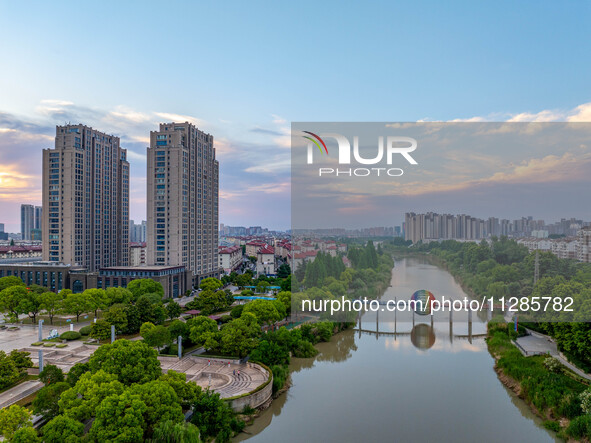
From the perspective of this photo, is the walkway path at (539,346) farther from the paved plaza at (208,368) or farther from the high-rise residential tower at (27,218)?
the high-rise residential tower at (27,218)

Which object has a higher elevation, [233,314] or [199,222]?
[199,222]

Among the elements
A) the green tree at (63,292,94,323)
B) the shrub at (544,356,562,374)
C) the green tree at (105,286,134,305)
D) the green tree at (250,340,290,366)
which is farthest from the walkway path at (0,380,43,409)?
the shrub at (544,356,562,374)

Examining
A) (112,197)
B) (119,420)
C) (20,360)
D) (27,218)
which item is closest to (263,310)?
(20,360)

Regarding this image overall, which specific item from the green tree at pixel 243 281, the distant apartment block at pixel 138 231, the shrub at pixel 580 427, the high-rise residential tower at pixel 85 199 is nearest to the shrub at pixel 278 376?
the shrub at pixel 580 427

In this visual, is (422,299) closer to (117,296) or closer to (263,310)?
(263,310)

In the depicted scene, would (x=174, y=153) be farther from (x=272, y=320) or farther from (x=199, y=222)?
(x=272, y=320)

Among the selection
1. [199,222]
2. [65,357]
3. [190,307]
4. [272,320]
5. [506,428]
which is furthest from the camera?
[199,222]

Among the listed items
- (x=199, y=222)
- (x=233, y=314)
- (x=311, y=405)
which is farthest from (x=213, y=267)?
(x=311, y=405)
